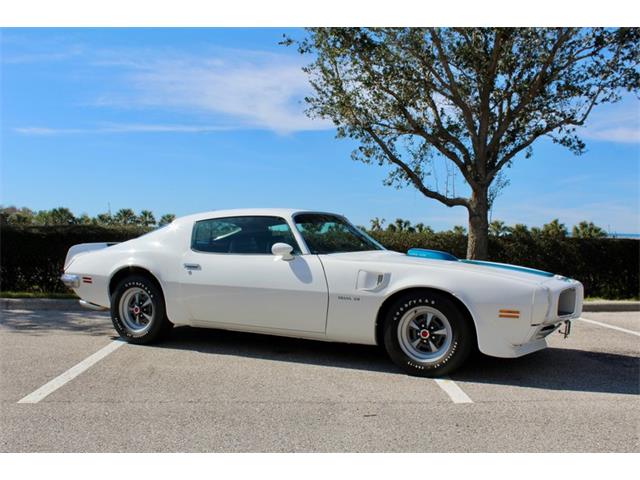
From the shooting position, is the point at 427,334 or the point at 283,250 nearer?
the point at 427,334

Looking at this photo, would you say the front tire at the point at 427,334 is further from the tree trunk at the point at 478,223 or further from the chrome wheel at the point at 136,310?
the tree trunk at the point at 478,223

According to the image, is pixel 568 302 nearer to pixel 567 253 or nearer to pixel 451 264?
pixel 451 264

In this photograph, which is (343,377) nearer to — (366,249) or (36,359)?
(366,249)

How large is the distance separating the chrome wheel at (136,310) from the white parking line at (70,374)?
26cm

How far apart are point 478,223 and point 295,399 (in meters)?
8.21

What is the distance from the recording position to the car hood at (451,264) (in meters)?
4.91

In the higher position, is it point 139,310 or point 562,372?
point 139,310

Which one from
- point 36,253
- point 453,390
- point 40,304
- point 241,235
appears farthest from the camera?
point 36,253

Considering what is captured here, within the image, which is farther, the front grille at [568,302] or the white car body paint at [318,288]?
the front grille at [568,302]

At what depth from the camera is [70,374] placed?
5.00 metres

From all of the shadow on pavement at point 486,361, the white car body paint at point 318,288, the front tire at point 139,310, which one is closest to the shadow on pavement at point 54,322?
the front tire at point 139,310

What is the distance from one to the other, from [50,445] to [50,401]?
3.12ft

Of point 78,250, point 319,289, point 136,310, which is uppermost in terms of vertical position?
point 78,250

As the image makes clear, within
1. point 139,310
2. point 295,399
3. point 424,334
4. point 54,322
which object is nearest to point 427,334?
point 424,334
